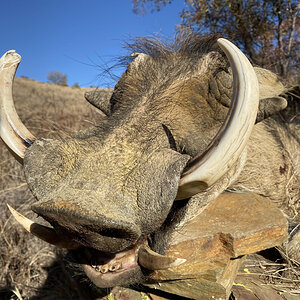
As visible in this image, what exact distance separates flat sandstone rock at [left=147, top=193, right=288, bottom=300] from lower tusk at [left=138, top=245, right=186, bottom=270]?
170 mm

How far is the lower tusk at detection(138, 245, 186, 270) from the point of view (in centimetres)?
124

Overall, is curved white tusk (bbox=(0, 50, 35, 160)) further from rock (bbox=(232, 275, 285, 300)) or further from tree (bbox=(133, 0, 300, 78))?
tree (bbox=(133, 0, 300, 78))

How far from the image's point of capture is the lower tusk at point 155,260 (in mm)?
1235

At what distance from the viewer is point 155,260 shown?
126 centimetres

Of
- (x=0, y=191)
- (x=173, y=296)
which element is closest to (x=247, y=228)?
(x=173, y=296)

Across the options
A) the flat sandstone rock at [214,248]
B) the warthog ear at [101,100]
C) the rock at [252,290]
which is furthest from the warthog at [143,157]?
the rock at [252,290]

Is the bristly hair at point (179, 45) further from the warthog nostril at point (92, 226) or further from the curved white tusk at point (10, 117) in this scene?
the warthog nostril at point (92, 226)

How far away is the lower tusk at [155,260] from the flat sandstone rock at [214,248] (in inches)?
6.7

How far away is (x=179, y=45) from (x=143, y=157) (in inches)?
51.0

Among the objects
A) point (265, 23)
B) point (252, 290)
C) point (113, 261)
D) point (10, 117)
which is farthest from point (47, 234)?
point (265, 23)

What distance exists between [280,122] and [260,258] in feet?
4.69

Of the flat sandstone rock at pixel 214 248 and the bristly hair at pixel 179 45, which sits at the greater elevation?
the bristly hair at pixel 179 45

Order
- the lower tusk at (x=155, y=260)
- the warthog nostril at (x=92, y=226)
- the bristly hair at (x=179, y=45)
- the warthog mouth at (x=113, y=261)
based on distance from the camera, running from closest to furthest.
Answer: the warthog nostril at (x=92, y=226), the lower tusk at (x=155, y=260), the warthog mouth at (x=113, y=261), the bristly hair at (x=179, y=45)

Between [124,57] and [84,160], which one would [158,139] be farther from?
[124,57]
